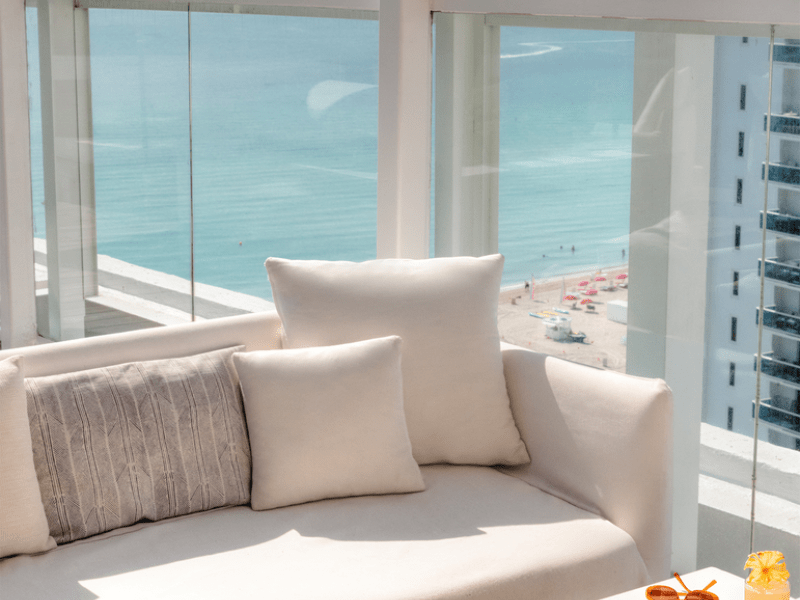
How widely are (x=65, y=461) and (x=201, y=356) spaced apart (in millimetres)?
454

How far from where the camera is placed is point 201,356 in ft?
7.67

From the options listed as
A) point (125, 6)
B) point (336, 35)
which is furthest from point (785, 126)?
point (125, 6)

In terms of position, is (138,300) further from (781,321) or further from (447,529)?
(781,321)

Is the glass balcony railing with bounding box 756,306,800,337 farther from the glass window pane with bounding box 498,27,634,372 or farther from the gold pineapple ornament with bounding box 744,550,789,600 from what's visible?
the gold pineapple ornament with bounding box 744,550,789,600

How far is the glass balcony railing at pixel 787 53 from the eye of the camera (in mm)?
2271

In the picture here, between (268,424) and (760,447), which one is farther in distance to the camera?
(760,447)

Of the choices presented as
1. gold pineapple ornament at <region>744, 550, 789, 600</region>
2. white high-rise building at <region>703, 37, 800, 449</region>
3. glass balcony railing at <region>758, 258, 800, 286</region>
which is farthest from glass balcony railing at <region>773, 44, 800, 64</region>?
gold pineapple ornament at <region>744, 550, 789, 600</region>

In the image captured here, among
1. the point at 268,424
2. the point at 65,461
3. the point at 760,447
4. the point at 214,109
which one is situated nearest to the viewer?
the point at 65,461

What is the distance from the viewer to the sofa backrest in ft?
7.25

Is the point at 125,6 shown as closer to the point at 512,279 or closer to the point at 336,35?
the point at 336,35

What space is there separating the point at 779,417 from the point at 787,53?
38.9 inches

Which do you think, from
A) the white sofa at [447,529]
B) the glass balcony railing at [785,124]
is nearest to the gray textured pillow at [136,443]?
the white sofa at [447,529]

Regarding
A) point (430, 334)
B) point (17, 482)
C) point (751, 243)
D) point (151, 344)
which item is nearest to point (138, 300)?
point (151, 344)

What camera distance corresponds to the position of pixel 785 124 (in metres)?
2.30
